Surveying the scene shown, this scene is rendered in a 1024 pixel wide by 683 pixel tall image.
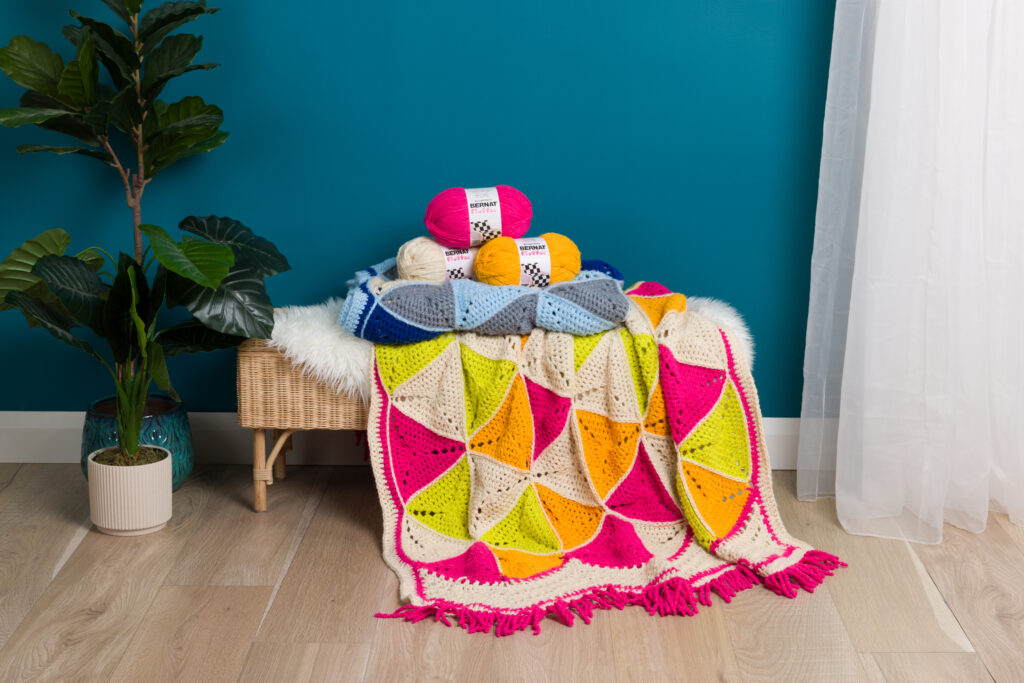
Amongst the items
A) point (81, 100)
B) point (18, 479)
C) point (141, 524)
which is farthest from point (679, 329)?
point (18, 479)

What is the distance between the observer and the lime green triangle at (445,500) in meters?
1.96

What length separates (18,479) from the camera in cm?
229

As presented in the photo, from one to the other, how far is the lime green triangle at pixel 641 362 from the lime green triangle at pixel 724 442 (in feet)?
0.41

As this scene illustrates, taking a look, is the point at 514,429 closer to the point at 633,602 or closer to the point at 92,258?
the point at 633,602

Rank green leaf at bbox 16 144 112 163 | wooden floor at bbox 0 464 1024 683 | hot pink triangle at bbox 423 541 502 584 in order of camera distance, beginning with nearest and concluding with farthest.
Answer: wooden floor at bbox 0 464 1024 683
hot pink triangle at bbox 423 541 502 584
green leaf at bbox 16 144 112 163

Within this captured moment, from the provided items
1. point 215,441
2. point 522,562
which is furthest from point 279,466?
point 522,562

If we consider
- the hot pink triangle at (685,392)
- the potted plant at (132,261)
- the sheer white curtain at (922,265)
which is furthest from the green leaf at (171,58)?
the sheer white curtain at (922,265)

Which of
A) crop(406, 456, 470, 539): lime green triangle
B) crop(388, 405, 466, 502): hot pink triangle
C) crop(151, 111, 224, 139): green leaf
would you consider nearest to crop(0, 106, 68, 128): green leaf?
crop(151, 111, 224, 139): green leaf

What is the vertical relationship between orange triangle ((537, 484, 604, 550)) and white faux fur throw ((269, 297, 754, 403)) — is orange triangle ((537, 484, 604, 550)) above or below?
below

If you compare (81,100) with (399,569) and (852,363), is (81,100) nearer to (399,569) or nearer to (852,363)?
(399,569)

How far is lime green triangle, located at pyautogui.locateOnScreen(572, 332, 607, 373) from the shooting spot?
1.93 m

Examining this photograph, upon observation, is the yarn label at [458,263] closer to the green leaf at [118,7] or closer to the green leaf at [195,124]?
the green leaf at [195,124]

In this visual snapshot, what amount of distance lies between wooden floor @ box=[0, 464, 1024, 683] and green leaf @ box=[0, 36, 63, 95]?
0.95 metres

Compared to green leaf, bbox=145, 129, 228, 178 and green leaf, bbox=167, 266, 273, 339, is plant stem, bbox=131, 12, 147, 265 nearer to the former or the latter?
green leaf, bbox=145, 129, 228, 178
